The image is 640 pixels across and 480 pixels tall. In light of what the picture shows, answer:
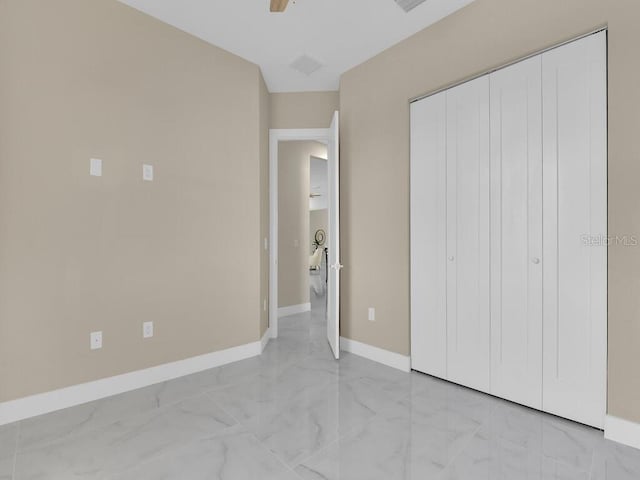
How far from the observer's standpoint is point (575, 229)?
1.92m

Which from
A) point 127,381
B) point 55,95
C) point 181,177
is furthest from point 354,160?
point 127,381

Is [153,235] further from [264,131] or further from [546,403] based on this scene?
[546,403]

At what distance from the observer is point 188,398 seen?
2279mm

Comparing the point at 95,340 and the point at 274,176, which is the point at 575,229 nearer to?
the point at 274,176

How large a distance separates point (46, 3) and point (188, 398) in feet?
9.06

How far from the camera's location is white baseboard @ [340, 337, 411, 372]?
2.79m

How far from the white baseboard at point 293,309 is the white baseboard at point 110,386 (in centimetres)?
163

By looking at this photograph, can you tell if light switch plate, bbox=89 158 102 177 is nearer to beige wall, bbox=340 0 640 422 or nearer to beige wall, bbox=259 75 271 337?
beige wall, bbox=259 75 271 337

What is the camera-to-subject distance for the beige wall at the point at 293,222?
474cm

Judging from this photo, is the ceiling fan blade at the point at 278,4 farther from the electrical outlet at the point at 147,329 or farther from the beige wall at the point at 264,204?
A: the electrical outlet at the point at 147,329

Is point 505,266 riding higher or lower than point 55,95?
lower

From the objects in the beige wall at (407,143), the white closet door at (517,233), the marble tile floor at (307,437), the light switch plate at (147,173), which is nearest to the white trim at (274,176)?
the beige wall at (407,143)

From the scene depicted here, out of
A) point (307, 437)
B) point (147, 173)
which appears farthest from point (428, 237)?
point (147, 173)

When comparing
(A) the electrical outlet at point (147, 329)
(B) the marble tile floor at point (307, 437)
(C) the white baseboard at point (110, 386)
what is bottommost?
(B) the marble tile floor at point (307, 437)
